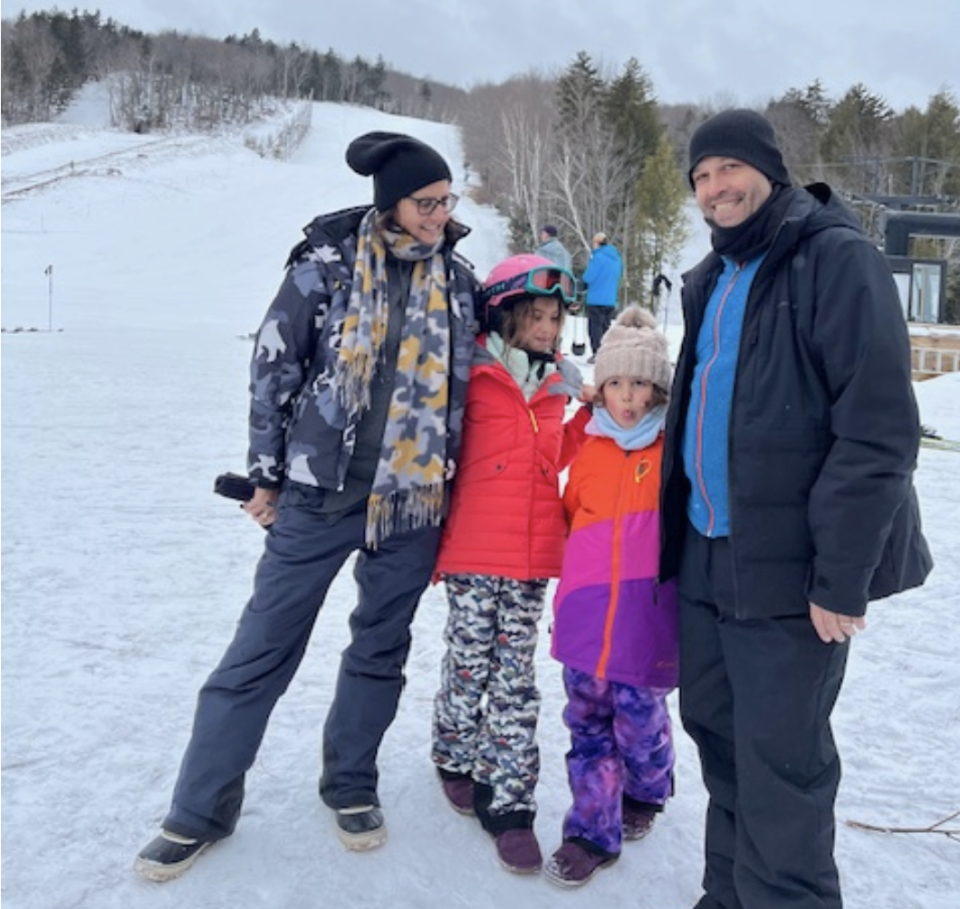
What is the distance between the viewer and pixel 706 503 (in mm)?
1939

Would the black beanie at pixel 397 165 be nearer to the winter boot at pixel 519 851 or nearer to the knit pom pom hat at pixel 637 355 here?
the knit pom pom hat at pixel 637 355

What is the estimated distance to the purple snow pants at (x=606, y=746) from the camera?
2268 millimetres

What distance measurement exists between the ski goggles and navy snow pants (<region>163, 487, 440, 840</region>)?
0.68 meters

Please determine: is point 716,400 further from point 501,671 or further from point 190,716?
point 190,716

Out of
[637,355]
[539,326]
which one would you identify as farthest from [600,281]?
[637,355]

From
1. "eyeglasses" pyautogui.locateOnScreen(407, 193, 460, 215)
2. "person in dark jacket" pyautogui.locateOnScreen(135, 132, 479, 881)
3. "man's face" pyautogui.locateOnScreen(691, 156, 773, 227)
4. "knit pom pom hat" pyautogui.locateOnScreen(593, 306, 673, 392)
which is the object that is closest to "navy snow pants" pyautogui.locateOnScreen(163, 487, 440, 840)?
"person in dark jacket" pyautogui.locateOnScreen(135, 132, 479, 881)

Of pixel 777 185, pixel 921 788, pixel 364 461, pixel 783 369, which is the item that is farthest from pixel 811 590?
pixel 921 788

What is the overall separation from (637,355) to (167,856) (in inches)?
66.2

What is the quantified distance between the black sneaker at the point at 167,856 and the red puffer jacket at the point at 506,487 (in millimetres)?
908

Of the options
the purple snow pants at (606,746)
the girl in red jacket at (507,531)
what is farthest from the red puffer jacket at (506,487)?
the purple snow pants at (606,746)

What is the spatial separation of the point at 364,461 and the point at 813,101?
50.9m

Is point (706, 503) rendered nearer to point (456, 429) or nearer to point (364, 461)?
point (456, 429)

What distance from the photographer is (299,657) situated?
240cm

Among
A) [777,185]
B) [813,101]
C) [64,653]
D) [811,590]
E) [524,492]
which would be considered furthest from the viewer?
[813,101]
